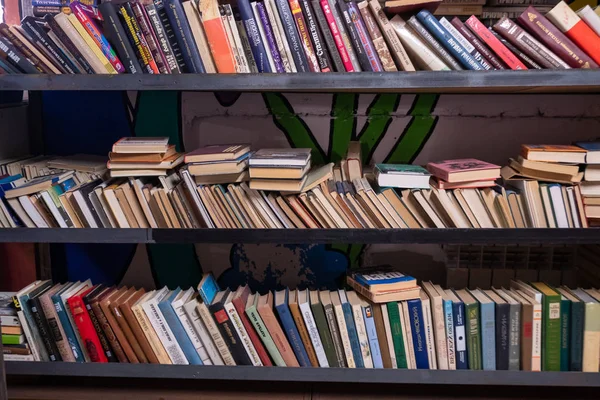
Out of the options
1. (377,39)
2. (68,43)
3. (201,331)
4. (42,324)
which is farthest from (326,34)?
(42,324)

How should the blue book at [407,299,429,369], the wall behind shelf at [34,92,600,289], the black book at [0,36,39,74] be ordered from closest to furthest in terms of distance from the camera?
the black book at [0,36,39,74] → the blue book at [407,299,429,369] → the wall behind shelf at [34,92,600,289]

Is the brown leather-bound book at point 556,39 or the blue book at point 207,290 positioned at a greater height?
the brown leather-bound book at point 556,39

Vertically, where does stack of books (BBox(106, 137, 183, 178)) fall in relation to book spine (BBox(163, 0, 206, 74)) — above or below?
below

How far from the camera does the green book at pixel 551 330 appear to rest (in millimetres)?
1691

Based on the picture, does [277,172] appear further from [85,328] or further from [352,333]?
[85,328]

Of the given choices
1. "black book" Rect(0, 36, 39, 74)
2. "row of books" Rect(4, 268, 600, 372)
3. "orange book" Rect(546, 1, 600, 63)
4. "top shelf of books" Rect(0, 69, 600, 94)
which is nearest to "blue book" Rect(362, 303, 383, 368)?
"row of books" Rect(4, 268, 600, 372)

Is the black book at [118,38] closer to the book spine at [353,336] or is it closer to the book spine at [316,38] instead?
the book spine at [316,38]

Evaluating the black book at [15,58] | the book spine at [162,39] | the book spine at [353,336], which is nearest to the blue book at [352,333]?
the book spine at [353,336]

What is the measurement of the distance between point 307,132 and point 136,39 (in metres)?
0.79

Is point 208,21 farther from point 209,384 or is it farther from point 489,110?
point 209,384

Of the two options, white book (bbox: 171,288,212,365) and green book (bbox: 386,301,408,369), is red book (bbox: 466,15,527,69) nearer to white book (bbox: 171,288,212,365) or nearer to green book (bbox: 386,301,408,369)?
green book (bbox: 386,301,408,369)

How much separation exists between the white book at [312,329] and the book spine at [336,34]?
2.57 ft

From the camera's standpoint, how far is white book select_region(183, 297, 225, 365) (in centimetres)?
175

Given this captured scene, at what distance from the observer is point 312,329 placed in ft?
5.70
